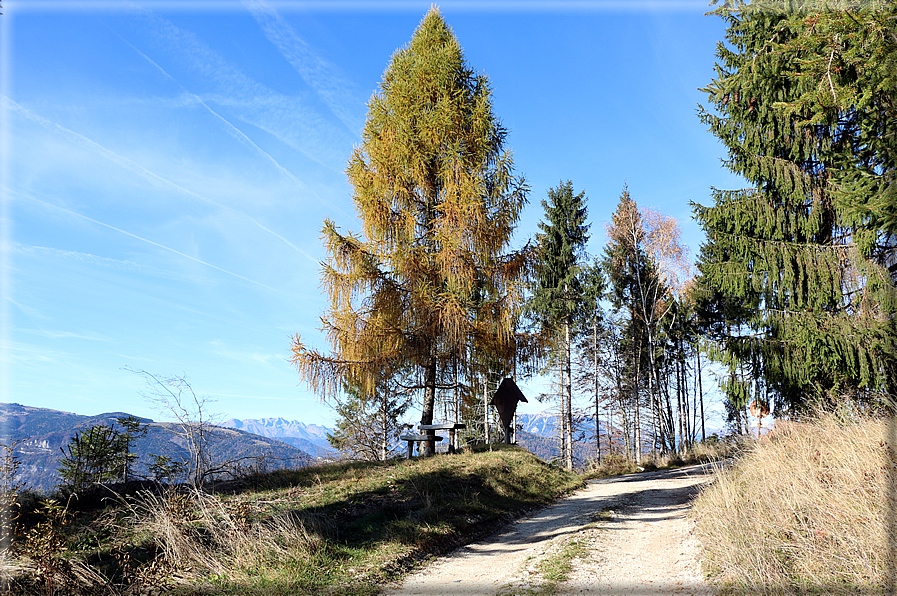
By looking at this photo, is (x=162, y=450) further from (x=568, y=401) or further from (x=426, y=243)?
(x=568, y=401)

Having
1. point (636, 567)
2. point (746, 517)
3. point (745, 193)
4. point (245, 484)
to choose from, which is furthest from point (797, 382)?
point (245, 484)

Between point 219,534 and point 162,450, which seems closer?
point 219,534

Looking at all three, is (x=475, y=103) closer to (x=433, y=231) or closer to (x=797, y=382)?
(x=433, y=231)

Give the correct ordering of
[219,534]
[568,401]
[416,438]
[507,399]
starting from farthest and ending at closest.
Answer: [568,401], [507,399], [416,438], [219,534]

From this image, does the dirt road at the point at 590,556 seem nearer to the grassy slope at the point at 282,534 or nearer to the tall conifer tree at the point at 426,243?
the grassy slope at the point at 282,534

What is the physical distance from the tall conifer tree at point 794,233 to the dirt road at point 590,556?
14.6 ft

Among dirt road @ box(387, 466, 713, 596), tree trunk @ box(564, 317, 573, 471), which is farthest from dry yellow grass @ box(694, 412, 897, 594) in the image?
tree trunk @ box(564, 317, 573, 471)

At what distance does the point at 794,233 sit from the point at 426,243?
934 centimetres

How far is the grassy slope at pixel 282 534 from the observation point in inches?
218

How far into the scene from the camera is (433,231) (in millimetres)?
13430

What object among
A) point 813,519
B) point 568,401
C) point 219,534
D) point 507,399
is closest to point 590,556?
point 813,519

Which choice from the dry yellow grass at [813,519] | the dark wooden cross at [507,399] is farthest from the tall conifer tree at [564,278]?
the dry yellow grass at [813,519]

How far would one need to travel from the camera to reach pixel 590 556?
653cm

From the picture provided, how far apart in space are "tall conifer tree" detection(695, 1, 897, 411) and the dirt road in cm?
444
